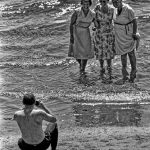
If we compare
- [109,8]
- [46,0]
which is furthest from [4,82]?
[46,0]

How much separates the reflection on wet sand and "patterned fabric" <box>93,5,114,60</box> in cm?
169

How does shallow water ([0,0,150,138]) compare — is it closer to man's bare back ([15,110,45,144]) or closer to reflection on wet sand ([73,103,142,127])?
reflection on wet sand ([73,103,142,127])

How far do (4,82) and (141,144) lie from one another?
4693 millimetres

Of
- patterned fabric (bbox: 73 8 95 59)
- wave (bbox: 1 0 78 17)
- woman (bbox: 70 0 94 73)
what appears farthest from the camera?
wave (bbox: 1 0 78 17)

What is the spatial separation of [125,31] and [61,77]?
2.03 m

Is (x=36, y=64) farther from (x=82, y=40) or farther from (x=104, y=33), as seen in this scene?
(x=104, y=33)

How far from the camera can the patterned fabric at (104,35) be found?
10.7 meters

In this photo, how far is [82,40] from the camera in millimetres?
11203

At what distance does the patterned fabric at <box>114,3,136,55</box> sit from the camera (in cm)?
1041

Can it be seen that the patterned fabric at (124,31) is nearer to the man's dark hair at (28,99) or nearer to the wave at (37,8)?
the man's dark hair at (28,99)

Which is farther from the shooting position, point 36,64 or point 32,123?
point 36,64

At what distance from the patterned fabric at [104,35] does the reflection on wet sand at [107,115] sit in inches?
66.5

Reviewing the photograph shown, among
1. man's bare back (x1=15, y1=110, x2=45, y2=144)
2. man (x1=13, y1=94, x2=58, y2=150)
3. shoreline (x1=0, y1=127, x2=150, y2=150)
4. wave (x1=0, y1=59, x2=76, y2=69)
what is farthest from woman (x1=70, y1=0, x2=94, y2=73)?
man's bare back (x1=15, y1=110, x2=45, y2=144)

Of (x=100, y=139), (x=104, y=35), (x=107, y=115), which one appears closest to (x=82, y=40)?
(x=104, y=35)
